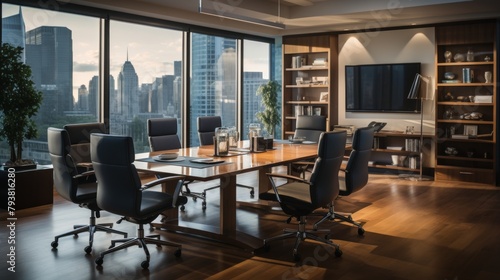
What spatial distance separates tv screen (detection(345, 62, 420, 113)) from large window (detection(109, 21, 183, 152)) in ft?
10.3

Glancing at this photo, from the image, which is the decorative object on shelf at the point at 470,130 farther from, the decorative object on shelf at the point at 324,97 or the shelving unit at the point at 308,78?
the decorative object on shelf at the point at 324,97

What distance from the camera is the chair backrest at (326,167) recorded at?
4137 millimetres

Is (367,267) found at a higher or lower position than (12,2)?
lower

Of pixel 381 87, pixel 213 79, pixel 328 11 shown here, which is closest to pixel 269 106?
pixel 213 79

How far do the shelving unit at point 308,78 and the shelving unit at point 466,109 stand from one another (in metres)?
1.92

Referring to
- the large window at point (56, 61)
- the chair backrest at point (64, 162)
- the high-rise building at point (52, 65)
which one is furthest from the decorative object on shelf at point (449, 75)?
the chair backrest at point (64, 162)

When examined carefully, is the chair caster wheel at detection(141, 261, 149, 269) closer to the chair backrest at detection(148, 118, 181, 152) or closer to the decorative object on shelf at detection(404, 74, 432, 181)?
the chair backrest at detection(148, 118, 181, 152)

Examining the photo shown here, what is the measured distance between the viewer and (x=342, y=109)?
9.67 m

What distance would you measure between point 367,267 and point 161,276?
5.08 ft

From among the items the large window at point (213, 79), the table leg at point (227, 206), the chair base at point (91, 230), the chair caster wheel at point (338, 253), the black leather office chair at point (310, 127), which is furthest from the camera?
the large window at point (213, 79)

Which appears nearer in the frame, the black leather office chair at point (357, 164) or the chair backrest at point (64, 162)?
the chair backrest at point (64, 162)

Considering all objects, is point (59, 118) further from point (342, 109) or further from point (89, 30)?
point (342, 109)

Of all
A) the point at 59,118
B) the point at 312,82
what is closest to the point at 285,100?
the point at 312,82

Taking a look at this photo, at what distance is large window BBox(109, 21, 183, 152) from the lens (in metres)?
7.70
